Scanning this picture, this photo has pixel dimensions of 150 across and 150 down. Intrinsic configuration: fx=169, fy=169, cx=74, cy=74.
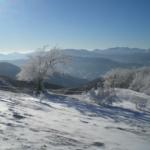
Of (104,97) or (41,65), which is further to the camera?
(41,65)

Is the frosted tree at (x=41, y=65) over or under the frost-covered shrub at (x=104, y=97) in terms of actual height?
over

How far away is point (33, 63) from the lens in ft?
84.7

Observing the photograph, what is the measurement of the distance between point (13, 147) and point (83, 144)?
171cm

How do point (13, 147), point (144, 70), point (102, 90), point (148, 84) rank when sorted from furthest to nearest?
point (144, 70) < point (148, 84) < point (102, 90) < point (13, 147)

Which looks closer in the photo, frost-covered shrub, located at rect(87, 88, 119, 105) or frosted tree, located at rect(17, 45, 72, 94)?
frost-covered shrub, located at rect(87, 88, 119, 105)

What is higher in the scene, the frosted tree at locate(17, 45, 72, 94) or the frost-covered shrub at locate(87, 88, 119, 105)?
the frosted tree at locate(17, 45, 72, 94)

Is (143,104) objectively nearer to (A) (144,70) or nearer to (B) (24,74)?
(B) (24,74)

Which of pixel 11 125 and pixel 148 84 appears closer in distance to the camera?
pixel 11 125

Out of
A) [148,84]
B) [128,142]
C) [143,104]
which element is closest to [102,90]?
[143,104]

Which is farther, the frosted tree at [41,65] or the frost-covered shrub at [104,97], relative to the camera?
the frosted tree at [41,65]

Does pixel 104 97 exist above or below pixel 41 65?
below

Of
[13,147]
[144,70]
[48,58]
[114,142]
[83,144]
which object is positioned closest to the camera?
[13,147]

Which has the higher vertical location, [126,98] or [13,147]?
[13,147]

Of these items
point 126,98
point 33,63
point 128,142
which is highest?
point 33,63
